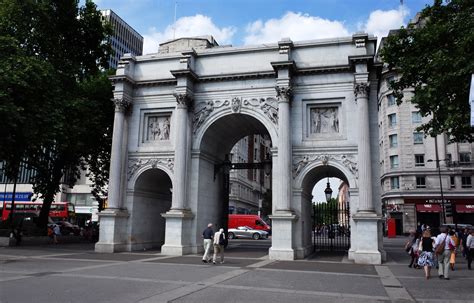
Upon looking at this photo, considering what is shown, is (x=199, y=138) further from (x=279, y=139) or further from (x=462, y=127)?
(x=462, y=127)

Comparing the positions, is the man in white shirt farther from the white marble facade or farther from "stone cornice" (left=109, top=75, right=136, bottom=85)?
"stone cornice" (left=109, top=75, right=136, bottom=85)

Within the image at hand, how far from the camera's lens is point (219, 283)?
42.2 feet

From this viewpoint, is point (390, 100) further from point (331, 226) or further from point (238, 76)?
point (238, 76)

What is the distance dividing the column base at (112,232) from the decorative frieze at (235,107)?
23.2 feet

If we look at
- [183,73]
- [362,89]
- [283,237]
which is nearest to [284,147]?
[283,237]

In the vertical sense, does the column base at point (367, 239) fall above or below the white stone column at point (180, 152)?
below

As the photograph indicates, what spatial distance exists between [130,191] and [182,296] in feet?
56.6

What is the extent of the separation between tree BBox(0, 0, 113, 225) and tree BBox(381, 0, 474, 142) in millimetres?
20146

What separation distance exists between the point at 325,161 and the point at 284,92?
14.9 ft

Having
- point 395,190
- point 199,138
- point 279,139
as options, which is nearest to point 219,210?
point 199,138

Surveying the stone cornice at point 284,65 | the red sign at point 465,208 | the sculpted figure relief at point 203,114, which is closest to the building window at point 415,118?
the red sign at point 465,208

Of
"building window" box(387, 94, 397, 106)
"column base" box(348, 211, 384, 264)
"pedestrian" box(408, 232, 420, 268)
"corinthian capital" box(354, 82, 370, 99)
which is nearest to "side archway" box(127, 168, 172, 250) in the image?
"column base" box(348, 211, 384, 264)

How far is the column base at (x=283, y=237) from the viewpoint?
21984 mm

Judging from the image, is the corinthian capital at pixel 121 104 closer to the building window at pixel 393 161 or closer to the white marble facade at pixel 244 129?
the white marble facade at pixel 244 129
